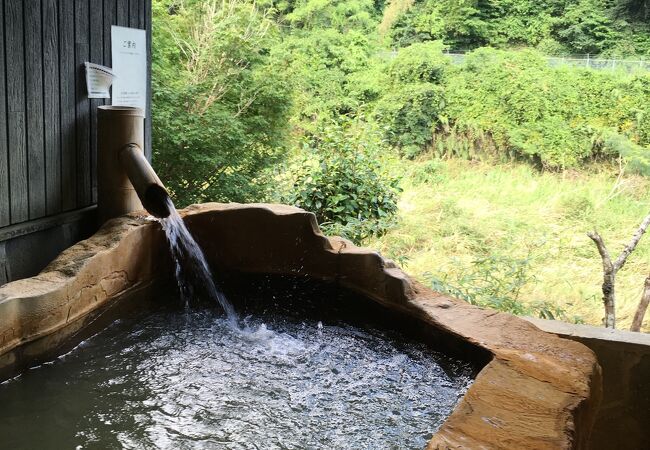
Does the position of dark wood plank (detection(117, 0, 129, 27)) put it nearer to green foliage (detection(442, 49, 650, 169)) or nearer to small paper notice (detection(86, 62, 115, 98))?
small paper notice (detection(86, 62, 115, 98))

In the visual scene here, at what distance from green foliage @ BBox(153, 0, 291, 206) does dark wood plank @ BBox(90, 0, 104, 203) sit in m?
2.99

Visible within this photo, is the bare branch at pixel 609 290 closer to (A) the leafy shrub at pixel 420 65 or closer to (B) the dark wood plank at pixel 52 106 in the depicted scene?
(B) the dark wood plank at pixel 52 106

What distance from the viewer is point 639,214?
902cm

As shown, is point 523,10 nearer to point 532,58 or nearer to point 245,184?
point 532,58

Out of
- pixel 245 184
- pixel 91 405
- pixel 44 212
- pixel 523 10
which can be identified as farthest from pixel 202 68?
pixel 523 10

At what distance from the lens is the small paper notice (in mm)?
3426

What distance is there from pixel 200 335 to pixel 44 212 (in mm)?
1122

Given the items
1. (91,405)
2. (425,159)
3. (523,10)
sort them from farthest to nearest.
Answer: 1. (523,10)
2. (425,159)
3. (91,405)

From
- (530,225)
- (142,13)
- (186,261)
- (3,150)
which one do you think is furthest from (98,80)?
(530,225)

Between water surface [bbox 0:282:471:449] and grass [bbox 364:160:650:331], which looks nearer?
water surface [bbox 0:282:471:449]

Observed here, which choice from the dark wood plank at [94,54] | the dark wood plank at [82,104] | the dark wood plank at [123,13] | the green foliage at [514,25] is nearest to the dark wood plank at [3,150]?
the dark wood plank at [82,104]

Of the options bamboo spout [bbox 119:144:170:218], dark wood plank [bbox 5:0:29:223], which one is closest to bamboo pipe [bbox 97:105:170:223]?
bamboo spout [bbox 119:144:170:218]

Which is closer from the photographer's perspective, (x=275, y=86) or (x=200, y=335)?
(x=200, y=335)

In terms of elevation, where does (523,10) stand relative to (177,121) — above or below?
above
